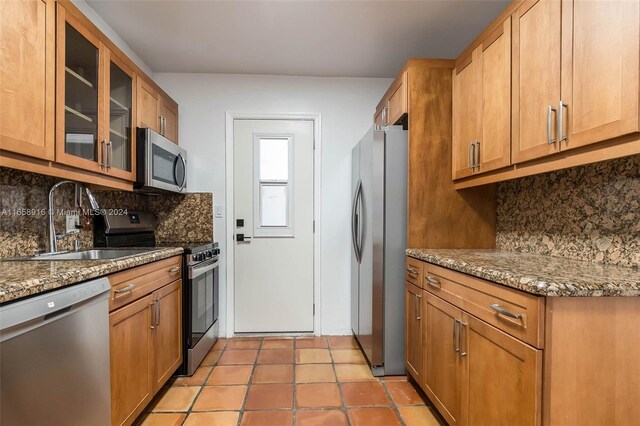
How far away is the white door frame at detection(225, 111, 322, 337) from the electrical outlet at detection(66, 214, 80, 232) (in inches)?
47.8

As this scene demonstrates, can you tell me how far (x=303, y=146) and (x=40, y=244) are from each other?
6.97 feet

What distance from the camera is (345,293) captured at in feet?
10.6

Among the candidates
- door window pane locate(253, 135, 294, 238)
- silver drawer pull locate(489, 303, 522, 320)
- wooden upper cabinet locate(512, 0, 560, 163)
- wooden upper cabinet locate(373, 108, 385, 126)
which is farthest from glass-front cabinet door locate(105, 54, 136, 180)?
wooden upper cabinet locate(512, 0, 560, 163)

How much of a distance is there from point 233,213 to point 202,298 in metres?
0.88

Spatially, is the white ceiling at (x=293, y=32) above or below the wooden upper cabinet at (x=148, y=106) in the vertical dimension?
above

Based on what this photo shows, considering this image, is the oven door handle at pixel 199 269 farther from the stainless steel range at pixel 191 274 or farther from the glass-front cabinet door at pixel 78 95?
the glass-front cabinet door at pixel 78 95

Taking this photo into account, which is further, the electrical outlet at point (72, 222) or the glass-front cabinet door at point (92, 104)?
the electrical outlet at point (72, 222)

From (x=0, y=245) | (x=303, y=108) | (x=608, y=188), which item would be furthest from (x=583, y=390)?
(x=303, y=108)

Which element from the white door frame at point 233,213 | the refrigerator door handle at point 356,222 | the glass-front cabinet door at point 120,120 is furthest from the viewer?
the white door frame at point 233,213

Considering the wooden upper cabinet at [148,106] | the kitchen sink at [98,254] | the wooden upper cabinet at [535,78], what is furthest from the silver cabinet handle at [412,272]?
the wooden upper cabinet at [148,106]

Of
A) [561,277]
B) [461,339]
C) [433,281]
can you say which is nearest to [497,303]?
[561,277]

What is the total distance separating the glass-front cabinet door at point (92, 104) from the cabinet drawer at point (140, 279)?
0.62 metres

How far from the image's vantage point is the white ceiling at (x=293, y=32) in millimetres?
2148

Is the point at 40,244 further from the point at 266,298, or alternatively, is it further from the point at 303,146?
the point at 303,146
